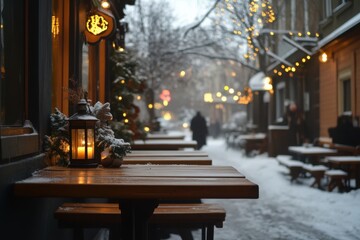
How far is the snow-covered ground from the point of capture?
298 inches

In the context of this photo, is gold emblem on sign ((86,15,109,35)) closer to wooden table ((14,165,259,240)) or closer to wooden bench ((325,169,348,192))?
wooden table ((14,165,259,240))

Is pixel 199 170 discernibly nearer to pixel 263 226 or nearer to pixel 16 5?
pixel 16 5

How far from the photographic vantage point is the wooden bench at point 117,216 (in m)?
4.78

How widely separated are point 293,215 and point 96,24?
15.8ft

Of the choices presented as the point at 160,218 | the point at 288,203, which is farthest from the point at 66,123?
the point at 288,203

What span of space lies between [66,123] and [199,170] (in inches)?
55.4

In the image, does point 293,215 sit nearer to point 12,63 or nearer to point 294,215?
point 294,215

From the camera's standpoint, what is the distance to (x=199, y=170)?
4.40 meters

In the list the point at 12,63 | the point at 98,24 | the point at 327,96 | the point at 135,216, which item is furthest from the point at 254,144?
the point at 12,63

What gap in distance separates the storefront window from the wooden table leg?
110 centimetres

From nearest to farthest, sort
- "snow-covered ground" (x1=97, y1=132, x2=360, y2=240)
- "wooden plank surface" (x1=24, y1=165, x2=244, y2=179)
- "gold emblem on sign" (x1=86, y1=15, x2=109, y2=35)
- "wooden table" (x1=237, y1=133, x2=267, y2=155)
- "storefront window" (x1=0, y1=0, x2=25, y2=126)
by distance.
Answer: "storefront window" (x1=0, y1=0, x2=25, y2=126) → "wooden plank surface" (x1=24, y1=165, x2=244, y2=179) → "gold emblem on sign" (x1=86, y1=15, x2=109, y2=35) → "snow-covered ground" (x1=97, y1=132, x2=360, y2=240) → "wooden table" (x1=237, y1=133, x2=267, y2=155)

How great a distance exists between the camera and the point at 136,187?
348 centimetres

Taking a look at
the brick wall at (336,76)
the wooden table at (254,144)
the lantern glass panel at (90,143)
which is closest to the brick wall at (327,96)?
the brick wall at (336,76)

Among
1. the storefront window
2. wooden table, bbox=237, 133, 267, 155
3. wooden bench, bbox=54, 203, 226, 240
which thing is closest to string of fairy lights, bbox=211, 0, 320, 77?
wooden table, bbox=237, 133, 267, 155
